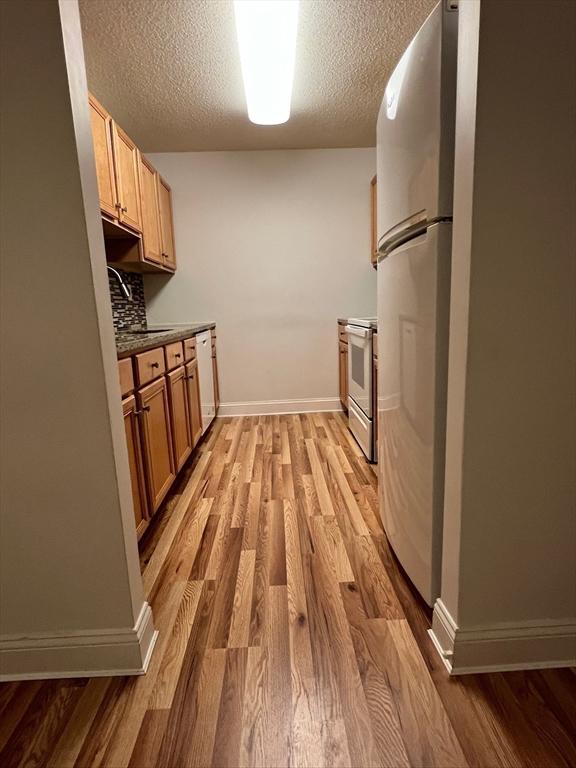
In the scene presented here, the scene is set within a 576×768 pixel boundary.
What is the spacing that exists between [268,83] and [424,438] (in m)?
2.16

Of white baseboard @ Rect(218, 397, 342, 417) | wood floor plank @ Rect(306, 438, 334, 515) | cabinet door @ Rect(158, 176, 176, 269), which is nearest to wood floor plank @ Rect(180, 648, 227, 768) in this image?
wood floor plank @ Rect(306, 438, 334, 515)

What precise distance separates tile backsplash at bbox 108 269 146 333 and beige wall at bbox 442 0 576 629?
2486 mm

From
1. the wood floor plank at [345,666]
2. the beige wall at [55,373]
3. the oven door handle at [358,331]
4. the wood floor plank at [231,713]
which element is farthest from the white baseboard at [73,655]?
the oven door handle at [358,331]

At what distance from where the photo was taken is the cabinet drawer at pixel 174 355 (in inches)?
83.0

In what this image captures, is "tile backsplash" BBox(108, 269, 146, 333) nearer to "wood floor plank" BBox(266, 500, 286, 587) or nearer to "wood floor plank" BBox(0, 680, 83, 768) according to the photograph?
"wood floor plank" BBox(266, 500, 286, 587)

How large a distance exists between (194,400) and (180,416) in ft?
1.36

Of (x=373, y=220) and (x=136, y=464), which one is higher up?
(x=373, y=220)

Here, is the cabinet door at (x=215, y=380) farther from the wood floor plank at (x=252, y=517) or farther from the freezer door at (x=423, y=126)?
the freezer door at (x=423, y=126)

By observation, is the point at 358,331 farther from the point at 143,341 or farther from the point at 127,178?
the point at 127,178

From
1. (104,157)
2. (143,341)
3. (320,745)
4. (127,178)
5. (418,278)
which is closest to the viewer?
(320,745)

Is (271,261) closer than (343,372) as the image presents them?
No

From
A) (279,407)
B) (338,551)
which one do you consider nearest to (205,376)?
(279,407)

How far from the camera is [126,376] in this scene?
1.48 metres

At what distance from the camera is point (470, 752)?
869 millimetres
